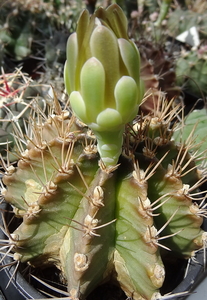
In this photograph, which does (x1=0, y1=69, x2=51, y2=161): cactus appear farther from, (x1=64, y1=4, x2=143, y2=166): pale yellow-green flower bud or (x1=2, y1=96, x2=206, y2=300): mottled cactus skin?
(x1=64, y1=4, x2=143, y2=166): pale yellow-green flower bud

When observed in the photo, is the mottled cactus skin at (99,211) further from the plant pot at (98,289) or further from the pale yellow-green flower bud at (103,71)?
the pale yellow-green flower bud at (103,71)

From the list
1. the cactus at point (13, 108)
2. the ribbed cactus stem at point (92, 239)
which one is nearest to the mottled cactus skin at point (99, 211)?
the ribbed cactus stem at point (92, 239)

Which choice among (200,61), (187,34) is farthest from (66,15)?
(200,61)

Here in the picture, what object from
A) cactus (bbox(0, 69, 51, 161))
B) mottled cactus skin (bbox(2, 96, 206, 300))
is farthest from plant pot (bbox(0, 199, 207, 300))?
cactus (bbox(0, 69, 51, 161))

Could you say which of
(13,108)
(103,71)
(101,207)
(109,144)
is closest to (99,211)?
(101,207)

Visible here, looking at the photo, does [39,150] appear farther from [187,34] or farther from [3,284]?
[187,34]

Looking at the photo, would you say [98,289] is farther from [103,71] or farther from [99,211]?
[103,71]
